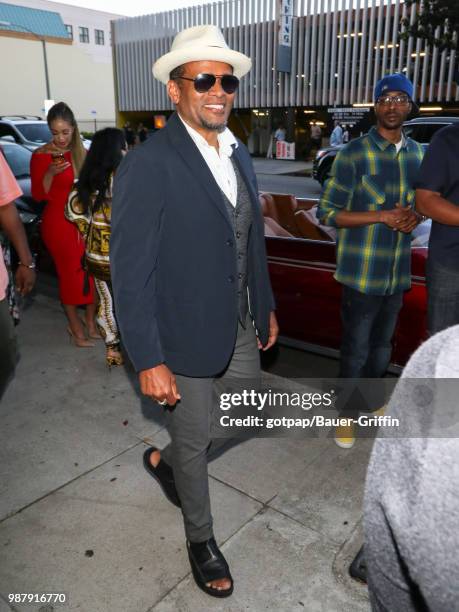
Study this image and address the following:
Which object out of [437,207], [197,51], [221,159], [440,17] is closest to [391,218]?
[437,207]

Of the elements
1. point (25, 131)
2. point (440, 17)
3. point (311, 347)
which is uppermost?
point (440, 17)

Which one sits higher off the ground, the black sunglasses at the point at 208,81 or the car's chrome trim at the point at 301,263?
the black sunglasses at the point at 208,81

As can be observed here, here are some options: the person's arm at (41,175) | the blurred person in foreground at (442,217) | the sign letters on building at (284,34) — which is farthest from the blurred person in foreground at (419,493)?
the sign letters on building at (284,34)

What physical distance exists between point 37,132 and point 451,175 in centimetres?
1238

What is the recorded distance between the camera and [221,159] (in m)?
2.21

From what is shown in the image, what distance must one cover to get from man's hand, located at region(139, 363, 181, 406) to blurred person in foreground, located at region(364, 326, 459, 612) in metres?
1.36

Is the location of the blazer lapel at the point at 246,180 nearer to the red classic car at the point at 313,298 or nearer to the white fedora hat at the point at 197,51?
the white fedora hat at the point at 197,51

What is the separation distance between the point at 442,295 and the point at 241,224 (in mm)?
1172

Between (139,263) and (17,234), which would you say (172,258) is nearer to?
(139,263)

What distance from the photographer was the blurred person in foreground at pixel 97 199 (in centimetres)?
382

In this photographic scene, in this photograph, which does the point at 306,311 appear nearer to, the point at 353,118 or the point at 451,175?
the point at 451,175

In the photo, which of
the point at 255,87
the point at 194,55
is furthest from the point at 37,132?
the point at 255,87

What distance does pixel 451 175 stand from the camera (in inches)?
101

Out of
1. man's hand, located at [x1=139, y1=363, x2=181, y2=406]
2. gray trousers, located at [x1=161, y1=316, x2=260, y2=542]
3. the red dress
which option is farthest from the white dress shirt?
the red dress
